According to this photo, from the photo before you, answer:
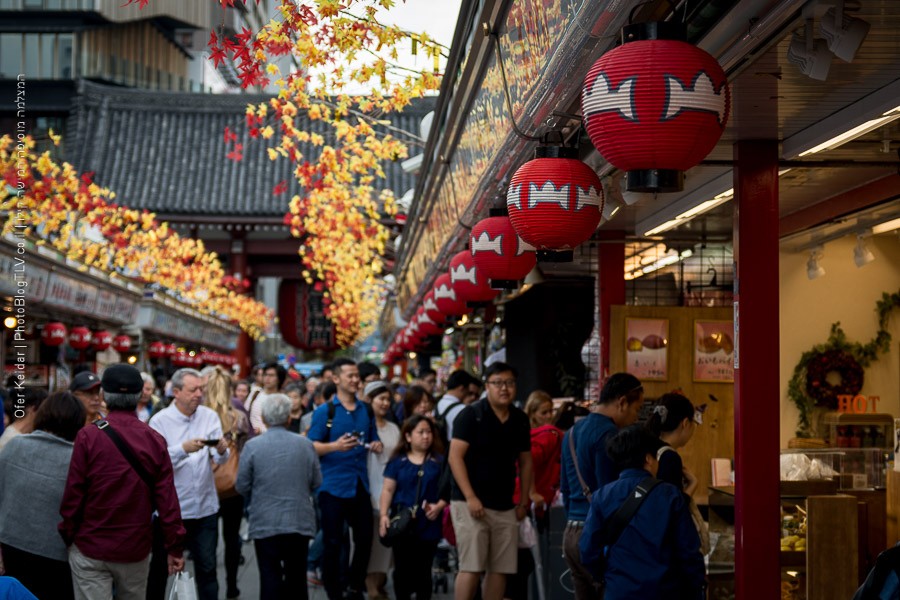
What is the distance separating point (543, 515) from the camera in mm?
9898

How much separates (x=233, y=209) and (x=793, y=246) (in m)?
28.8

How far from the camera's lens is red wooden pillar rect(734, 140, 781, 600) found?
22.6 feet

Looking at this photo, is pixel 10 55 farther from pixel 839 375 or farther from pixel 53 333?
pixel 839 375

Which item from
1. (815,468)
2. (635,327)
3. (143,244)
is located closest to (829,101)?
(815,468)

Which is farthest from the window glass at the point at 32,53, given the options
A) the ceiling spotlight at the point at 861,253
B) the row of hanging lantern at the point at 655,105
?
the row of hanging lantern at the point at 655,105

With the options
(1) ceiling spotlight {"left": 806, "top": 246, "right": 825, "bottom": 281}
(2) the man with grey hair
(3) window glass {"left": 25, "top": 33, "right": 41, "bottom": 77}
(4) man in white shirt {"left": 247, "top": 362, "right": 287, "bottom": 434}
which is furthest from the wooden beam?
(3) window glass {"left": 25, "top": 33, "right": 41, "bottom": 77}

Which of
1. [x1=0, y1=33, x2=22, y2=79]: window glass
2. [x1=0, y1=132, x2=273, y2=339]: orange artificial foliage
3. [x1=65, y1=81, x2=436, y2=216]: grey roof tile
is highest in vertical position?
[x1=0, y1=33, x2=22, y2=79]: window glass

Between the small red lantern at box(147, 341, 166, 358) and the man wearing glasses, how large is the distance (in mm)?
21745

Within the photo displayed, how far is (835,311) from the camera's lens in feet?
40.8

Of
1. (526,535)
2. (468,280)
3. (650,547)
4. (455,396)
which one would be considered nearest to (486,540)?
(526,535)

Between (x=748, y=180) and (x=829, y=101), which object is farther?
(x=748, y=180)

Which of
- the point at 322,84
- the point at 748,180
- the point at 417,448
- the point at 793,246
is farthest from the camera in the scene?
the point at 322,84

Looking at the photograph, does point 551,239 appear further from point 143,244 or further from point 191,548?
point 143,244

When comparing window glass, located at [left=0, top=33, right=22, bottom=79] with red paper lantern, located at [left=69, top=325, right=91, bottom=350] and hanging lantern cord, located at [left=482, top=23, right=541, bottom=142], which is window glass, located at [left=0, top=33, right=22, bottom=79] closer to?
red paper lantern, located at [left=69, top=325, right=91, bottom=350]
